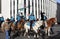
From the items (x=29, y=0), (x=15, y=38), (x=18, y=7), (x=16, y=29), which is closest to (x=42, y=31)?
(x=15, y=38)

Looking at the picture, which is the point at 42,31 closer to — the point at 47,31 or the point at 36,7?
the point at 47,31

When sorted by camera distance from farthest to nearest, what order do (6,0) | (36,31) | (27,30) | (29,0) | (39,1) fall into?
(39,1), (29,0), (6,0), (27,30), (36,31)

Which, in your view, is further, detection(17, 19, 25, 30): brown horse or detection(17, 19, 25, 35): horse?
detection(17, 19, 25, 35): horse

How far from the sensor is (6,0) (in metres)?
38.4

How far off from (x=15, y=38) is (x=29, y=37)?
40.1 inches

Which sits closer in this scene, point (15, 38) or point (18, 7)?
point (15, 38)

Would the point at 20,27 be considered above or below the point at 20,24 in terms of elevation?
below

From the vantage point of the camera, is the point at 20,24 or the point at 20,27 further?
the point at 20,27

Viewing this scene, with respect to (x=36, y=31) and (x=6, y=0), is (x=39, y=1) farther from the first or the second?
(x=36, y=31)

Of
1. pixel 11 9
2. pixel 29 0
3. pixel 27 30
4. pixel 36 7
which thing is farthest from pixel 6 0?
pixel 27 30

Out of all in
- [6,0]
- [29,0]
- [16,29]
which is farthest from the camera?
[29,0]

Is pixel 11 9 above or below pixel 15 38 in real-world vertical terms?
above

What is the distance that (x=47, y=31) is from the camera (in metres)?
17.7

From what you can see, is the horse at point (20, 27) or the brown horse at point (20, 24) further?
the horse at point (20, 27)
